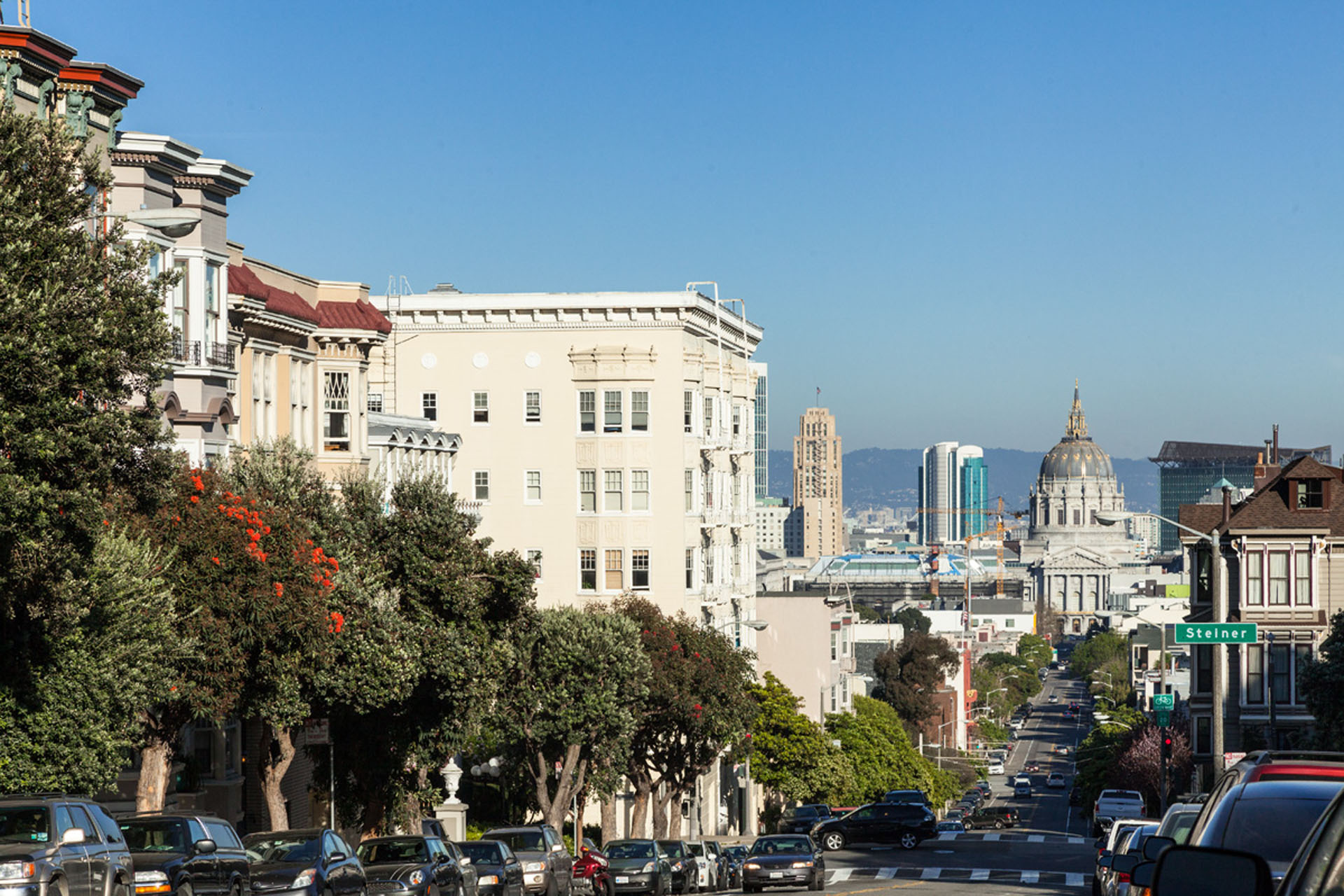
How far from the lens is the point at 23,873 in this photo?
706 inches

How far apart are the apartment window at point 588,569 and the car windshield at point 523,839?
39.0 meters

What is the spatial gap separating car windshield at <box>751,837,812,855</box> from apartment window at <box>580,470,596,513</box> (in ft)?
115

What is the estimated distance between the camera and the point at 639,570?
74.5 m

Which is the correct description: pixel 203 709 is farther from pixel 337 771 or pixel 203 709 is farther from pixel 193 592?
pixel 337 771

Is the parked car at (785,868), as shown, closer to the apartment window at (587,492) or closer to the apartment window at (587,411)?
the apartment window at (587,492)

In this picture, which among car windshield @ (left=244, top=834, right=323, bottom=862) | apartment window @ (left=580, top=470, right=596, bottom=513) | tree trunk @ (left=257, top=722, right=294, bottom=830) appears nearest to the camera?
car windshield @ (left=244, top=834, right=323, bottom=862)

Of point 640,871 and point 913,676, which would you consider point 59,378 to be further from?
point 913,676

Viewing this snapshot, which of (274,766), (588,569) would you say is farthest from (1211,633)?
(588,569)

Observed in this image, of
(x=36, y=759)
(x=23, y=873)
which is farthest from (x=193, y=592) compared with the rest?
(x=23, y=873)

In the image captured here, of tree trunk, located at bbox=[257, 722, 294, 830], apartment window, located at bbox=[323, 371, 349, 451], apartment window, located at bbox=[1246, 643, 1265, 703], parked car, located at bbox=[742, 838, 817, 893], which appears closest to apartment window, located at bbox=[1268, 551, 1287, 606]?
apartment window, located at bbox=[1246, 643, 1265, 703]

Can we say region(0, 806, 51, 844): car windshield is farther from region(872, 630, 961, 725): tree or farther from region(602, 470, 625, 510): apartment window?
region(872, 630, 961, 725): tree

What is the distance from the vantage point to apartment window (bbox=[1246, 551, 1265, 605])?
72500 millimetres

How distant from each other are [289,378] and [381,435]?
1062 cm

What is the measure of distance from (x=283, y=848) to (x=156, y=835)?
2678 millimetres
